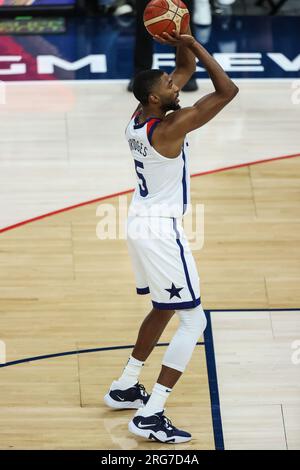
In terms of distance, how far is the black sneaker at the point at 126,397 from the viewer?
577cm

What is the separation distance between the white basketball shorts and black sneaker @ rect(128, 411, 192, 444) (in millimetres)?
596

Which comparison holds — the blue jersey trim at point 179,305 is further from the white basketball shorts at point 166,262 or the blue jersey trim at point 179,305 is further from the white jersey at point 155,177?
the white jersey at point 155,177

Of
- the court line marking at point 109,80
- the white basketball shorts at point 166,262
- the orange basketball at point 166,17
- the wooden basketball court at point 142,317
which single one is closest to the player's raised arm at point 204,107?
the orange basketball at point 166,17

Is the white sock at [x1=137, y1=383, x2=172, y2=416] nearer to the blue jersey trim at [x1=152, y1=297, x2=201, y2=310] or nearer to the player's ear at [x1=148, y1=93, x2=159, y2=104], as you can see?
the blue jersey trim at [x1=152, y1=297, x2=201, y2=310]

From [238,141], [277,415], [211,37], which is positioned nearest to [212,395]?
[277,415]

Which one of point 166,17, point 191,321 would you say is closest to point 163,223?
point 191,321

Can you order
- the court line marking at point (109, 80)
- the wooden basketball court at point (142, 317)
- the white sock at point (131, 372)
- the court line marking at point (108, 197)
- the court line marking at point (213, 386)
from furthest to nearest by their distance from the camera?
the court line marking at point (109, 80) < the court line marking at point (108, 197) < the white sock at point (131, 372) < the wooden basketball court at point (142, 317) < the court line marking at point (213, 386)

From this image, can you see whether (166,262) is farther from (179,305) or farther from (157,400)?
(157,400)

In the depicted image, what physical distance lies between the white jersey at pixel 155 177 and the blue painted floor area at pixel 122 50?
4225 millimetres

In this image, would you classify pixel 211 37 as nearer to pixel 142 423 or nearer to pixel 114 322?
pixel 114 322

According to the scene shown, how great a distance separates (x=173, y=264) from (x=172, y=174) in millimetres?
468

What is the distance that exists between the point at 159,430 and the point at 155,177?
4.37 ft

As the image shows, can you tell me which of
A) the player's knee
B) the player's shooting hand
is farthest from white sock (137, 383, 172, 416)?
the player's shooting hand

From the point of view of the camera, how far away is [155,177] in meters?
5.41
